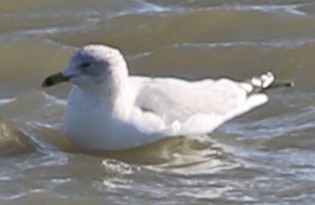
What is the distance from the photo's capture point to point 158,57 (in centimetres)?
931

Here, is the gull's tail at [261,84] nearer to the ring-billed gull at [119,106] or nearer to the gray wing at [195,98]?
the gray wing at [195,98]

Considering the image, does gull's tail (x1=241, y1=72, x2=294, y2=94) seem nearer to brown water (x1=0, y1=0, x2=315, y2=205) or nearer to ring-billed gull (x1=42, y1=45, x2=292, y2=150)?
brown water (x1=0, y1=0, x2=315, y2=205)

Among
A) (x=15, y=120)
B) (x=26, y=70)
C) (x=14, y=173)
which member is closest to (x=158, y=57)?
(x=26, y=70)

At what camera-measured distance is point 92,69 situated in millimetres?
7453

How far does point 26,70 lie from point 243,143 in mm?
1950

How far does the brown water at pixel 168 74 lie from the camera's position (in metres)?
6.91

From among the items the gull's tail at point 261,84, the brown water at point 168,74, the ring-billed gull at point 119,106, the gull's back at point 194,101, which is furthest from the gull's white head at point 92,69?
the gull's tail at point 261,84

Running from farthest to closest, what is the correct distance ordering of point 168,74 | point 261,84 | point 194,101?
point 168,74
point 261,84
point 194,101

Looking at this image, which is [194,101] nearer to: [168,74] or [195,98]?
[195,98]

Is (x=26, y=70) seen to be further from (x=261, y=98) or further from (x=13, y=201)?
(x=13, y=201)

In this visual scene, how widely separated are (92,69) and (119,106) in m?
0.25

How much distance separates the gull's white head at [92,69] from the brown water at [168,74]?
1.32 ft

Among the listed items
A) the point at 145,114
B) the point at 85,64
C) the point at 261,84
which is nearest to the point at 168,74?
the point at 261,84

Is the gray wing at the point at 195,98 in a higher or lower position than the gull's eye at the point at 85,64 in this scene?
lower
